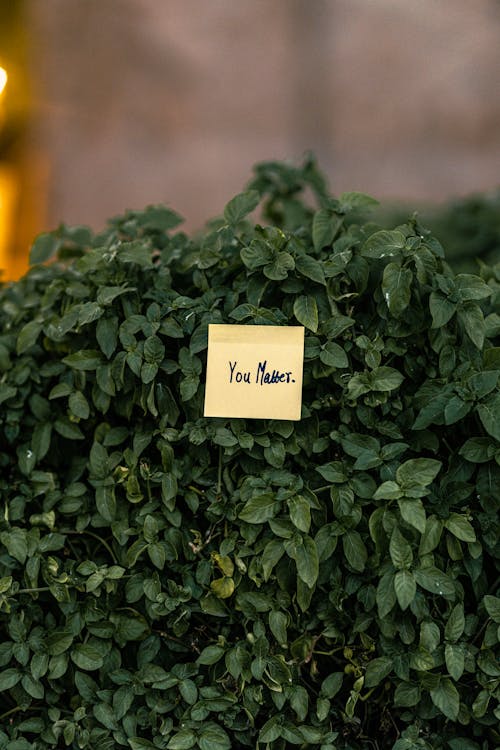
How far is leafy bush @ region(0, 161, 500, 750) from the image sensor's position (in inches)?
40.2

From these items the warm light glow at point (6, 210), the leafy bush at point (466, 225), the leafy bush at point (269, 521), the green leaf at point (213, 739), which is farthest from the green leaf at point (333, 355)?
the warm light glow at point (6, 210)

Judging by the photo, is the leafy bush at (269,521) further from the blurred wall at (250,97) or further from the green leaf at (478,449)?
the blurred wall at (250,97)

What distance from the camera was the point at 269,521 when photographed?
1.03 meters

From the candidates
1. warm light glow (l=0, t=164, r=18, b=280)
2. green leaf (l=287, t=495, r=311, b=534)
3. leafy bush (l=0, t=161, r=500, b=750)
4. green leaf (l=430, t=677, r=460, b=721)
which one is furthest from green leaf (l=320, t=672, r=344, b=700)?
warm light glow (l=0, t=164, r=18, b=280)

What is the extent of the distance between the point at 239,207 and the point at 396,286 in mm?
339

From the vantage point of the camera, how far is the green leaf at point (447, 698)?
38.7 inches

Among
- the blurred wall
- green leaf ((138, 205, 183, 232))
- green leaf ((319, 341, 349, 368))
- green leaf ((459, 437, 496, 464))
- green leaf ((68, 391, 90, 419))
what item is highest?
the blurred wall

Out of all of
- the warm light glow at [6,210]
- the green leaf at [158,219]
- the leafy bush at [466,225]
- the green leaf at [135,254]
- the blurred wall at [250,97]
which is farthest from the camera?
the blurred wall at [250,97]

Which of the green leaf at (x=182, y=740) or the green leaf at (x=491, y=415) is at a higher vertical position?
the green leaf at (x=491, y=415)

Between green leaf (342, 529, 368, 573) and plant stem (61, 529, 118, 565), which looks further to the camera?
plant stem (61, 529, 118, 565)

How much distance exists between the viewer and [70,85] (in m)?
3.60

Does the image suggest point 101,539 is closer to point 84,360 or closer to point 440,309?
point 84,360

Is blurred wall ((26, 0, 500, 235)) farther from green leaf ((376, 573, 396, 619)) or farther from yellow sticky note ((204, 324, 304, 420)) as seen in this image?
green leaf ((376, 573, 396, 619))

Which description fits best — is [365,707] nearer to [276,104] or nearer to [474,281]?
[474,281]
